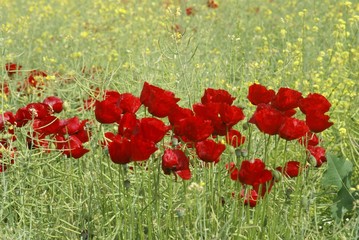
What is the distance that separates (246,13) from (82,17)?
4.89 feet

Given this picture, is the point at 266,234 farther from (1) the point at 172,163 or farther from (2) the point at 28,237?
(2) the point at 28,237

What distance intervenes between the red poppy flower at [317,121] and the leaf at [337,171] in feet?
2.17

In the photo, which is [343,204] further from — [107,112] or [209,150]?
[107,112]

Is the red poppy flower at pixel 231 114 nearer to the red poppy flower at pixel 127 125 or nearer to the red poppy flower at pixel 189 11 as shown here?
the red poppy flower at pixel 127 125

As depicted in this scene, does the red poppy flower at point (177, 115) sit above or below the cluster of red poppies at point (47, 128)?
above

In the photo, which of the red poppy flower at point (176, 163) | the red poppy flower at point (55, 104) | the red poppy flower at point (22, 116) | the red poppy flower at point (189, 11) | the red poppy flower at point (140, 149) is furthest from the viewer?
the red poppy flower at point (189, 11)

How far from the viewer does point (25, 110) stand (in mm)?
2406

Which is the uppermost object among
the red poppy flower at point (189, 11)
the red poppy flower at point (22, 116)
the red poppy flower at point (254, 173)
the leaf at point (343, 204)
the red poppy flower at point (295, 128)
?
the red poppy flower at point (295, 128)

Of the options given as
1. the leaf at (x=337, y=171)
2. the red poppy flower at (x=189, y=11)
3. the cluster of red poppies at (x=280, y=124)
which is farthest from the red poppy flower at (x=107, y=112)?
the red poppy flower at (x=189, y=11)

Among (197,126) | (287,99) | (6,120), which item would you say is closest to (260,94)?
(287,99)

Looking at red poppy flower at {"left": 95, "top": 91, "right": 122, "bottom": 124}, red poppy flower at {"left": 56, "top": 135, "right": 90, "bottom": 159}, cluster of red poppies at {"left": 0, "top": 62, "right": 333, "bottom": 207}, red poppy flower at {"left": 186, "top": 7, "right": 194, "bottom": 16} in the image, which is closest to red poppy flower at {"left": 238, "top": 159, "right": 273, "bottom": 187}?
cluster of red poppies at {"left": 0, "top": 62, "right": 333, "bottom": 207}

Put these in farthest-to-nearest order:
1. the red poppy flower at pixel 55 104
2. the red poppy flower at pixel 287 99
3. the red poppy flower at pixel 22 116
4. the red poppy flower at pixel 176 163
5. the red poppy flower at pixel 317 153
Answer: the red poppy flower at pixel 55 104 < the red poppy flower at pixel 22 116 < the red poppy flower at pixel 317 153 < the red poppy flower at pixel 287 99 < the red poppy flower at pixel 176 163

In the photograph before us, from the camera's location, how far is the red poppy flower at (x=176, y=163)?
205 cm

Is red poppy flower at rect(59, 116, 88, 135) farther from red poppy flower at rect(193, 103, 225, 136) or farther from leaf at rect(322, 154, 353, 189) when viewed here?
leaf at rect(322, 154, 353, 189)
